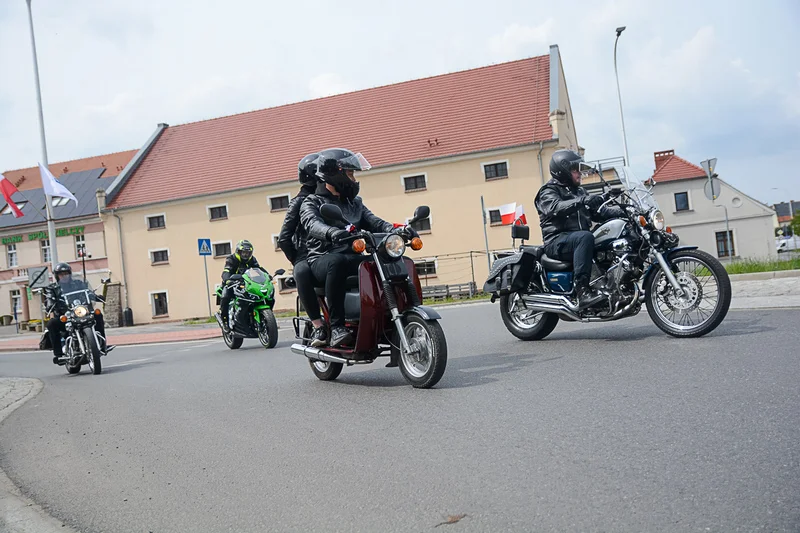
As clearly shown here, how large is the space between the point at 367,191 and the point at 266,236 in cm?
660

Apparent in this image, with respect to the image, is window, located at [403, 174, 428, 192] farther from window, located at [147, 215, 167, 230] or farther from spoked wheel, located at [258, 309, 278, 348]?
spoked wheel, located at [258, 309, 278, 348]

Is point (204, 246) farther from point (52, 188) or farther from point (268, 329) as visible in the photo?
point (268, 329)

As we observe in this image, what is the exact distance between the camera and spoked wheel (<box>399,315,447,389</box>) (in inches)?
229

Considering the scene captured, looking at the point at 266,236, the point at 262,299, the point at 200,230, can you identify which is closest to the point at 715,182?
the point at 262,299

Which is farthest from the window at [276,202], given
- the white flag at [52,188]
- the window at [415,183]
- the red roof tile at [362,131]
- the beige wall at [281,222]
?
the white flag at [52,188]

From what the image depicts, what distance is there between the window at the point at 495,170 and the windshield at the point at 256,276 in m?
25.5

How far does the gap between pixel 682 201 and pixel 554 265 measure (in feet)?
184

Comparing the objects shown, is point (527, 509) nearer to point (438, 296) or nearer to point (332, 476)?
point (332, 476)

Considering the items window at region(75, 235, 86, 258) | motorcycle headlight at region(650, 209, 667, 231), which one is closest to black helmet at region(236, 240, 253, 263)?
motorcycle headlight at region(650, 209, 667, 231)

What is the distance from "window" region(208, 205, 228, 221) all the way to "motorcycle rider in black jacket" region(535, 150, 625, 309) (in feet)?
119

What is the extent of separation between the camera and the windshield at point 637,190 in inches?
295

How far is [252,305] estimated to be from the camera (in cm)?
1328

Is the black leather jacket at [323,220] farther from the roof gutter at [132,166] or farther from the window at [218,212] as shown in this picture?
the roof gutter at [132,166]

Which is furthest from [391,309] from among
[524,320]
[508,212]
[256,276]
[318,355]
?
[508,212]
